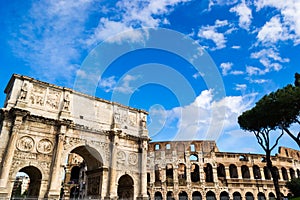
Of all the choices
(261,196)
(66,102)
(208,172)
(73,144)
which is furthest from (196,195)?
(66,102)

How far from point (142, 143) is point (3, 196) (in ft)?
35.7

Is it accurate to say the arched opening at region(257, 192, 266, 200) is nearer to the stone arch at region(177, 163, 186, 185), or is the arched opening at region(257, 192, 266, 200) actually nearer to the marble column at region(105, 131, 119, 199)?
the stone arch at region(177, 163, 186, 185)

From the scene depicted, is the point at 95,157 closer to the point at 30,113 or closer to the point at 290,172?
the point at 30,113

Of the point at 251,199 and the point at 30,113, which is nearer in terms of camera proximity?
the point at 30,113

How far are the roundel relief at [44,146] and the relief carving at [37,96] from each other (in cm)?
273

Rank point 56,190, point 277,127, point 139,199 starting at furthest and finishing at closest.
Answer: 1. point 277,127
2. point 139,199
3. point 56,190

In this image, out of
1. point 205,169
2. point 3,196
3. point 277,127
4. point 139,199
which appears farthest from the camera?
point 205,169

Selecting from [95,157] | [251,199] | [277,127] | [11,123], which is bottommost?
[251,199]

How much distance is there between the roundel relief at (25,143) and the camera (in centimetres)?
1408

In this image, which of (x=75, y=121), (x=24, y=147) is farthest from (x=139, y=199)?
(x=24, y=147)

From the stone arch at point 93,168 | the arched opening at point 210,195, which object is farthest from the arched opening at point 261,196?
the stone arch at point 93,168

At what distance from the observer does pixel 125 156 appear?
744 inches

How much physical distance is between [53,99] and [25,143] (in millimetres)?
3725

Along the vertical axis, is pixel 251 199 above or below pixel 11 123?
below
